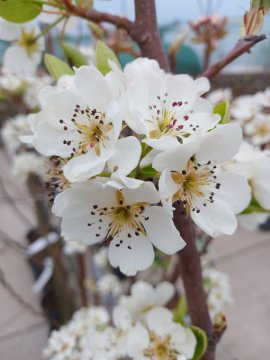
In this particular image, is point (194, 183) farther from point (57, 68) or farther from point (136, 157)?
point (57, 68)

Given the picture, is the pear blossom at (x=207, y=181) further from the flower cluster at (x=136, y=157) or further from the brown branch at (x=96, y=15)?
the brown branch at (x=96, y=15)

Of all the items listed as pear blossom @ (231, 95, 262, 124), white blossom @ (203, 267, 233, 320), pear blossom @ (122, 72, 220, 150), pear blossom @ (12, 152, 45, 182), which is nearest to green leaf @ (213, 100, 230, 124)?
pear blossom @ (122, 72, 220, 150)

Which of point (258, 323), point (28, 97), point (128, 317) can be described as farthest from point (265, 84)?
point (128, 317)

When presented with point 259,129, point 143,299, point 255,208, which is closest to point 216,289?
point 259,129

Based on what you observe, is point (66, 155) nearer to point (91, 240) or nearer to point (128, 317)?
point (91, 240)

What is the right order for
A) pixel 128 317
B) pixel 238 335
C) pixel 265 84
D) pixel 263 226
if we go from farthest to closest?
pixel 265 84, pixel 263 226, pixel 238 335, pixel 128 317

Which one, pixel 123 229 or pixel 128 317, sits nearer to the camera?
pixel 123 229

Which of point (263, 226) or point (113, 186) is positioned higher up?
point (113, 186)
